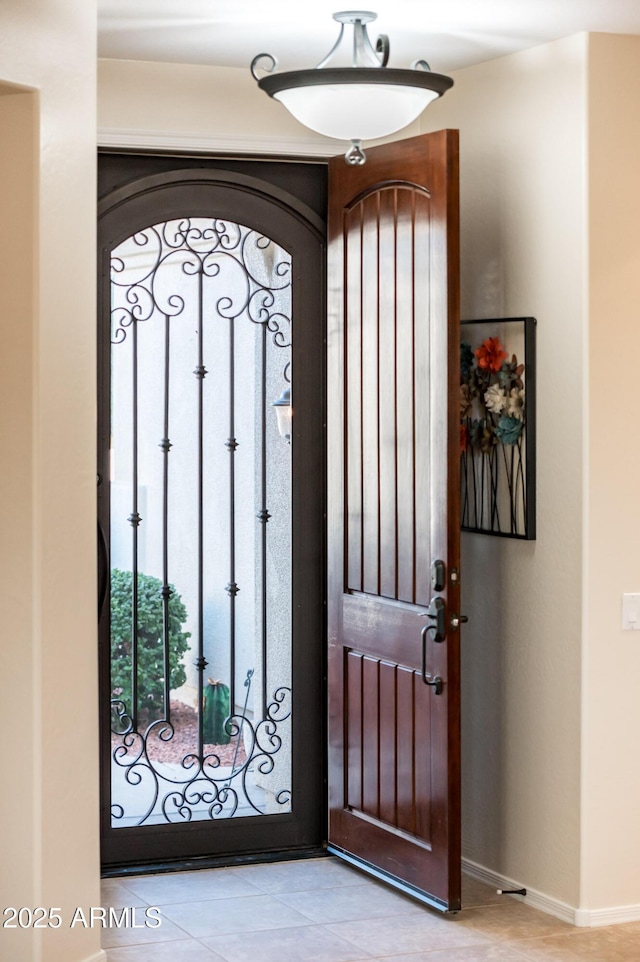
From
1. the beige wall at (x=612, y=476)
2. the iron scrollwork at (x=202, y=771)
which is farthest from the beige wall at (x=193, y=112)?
the iron scrollwork at (x=202, y=771)

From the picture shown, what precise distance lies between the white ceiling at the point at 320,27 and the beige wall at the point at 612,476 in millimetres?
236

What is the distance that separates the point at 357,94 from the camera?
325 cm

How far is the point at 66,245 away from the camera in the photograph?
3244 millimetres

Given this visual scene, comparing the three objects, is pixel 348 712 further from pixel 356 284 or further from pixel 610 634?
pixel 356 284

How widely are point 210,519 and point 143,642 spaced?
0.49 metres

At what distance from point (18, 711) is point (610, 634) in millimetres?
1768

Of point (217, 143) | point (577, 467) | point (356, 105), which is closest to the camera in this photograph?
point (356, 105)

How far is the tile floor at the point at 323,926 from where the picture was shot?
3.56 metres

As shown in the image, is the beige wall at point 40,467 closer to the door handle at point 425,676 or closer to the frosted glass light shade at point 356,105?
the frosted glass light shade at point 356,105

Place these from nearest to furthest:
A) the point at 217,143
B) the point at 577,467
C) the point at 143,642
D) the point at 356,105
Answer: the point at 356,105 → the point at 577,467 → the point at 217,143 → the point at 143,642

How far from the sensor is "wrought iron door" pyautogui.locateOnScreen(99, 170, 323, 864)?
4.28 m

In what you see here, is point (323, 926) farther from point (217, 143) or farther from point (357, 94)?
point (217, 143)

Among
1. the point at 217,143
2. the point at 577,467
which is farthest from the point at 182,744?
A: the point at 217,143

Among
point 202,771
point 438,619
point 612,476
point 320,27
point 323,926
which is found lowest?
point 323,926
